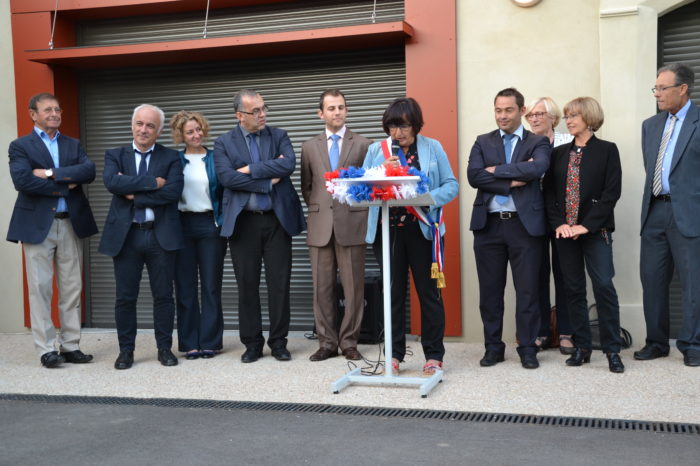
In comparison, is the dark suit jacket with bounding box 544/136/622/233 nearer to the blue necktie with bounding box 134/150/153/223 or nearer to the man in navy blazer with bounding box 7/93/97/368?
the blue necktie with bounding box 134/150/153/223

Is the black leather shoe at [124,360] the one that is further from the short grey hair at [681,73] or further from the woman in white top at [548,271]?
the short grey hair at [681,73]

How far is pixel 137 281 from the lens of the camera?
254 inches

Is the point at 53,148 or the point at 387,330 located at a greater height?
the point at 53,148

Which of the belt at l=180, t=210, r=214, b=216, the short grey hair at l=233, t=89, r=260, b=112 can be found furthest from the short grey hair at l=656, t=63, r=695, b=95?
the belt at l=180, t=210, r=214, b=216

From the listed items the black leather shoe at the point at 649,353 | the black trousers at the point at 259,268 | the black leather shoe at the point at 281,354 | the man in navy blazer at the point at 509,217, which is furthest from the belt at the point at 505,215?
the black leather shoe at the point at 281,354

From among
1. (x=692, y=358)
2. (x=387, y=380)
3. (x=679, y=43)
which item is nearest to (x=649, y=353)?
(x=692, y=358)

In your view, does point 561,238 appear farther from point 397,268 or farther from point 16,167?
point 16,167

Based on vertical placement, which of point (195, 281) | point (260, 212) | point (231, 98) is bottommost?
point (195, 281)

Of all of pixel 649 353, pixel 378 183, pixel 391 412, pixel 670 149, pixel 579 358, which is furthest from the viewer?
pixel 649 353

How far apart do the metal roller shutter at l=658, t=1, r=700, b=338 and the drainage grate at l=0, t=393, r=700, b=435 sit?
10.2 feet

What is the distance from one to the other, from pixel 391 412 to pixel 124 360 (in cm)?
259

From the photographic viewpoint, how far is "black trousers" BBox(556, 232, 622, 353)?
228 inches

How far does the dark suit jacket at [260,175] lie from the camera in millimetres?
6172

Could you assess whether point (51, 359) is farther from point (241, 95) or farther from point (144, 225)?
point (241, 95)
